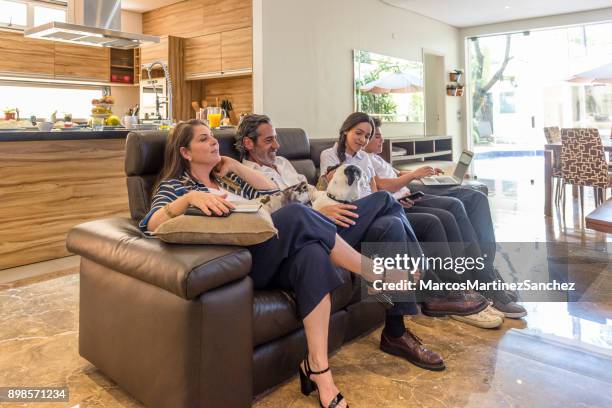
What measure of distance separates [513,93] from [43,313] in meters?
7.72

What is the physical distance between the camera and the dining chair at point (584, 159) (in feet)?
13.6

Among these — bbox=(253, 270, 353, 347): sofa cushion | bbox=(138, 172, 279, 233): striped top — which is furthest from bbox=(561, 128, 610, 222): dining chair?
bbox=(253, 270, 353, 347): sofa cushion

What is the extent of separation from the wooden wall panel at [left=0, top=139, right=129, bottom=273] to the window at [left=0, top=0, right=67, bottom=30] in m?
3.20

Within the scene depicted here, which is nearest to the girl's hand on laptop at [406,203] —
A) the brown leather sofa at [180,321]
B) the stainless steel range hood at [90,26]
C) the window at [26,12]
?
the brown leather sofa at [180,321]

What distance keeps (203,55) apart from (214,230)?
4.85 metres

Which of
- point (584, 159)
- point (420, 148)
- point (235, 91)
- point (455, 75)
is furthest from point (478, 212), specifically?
point (455, 75)

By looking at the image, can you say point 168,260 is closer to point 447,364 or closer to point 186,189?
point 186,189

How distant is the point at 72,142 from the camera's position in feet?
11.0

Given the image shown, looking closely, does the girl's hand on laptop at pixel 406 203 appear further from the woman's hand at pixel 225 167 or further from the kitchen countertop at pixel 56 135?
the kitchen countertop at pixel 56 135

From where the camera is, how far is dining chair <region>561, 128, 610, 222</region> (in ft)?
13.6

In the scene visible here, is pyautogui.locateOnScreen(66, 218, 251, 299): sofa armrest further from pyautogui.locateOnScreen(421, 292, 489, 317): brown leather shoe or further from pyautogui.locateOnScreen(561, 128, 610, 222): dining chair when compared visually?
pyautogui.locateOnScreen(561, 128, 610, 222): dining chair

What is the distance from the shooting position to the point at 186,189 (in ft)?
5.62

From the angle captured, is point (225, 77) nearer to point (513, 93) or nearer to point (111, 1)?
point (111, 1)

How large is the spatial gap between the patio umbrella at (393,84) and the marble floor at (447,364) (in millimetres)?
3894
